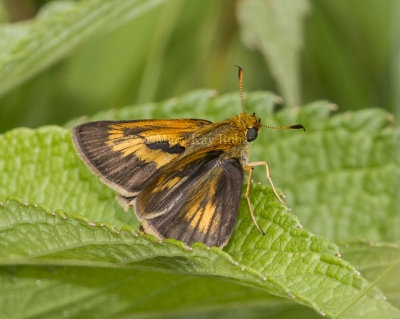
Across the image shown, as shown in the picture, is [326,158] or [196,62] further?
[196,62]

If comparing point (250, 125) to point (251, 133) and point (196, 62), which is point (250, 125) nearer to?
point (251, 133)

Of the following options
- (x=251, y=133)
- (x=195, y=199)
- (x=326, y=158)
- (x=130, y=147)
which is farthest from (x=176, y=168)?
(x=326, y=158)

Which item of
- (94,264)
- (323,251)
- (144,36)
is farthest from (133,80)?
(323,251)

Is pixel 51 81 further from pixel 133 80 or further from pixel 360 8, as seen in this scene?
pixel 360 8

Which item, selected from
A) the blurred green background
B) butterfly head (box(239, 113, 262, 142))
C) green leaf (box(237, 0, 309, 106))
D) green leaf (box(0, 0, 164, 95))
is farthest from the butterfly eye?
the blurred green background

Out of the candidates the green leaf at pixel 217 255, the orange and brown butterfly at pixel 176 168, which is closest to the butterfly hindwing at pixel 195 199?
the orange and brown butterfly at pixel 176 168

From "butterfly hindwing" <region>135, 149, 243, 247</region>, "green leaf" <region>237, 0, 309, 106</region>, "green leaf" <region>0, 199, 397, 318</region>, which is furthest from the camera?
"green leaf" <region>237, 0, 309, 106</region>

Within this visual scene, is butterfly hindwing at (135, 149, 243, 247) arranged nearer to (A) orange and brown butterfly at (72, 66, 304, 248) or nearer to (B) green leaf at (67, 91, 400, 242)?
(A) orange and brown butterfly at (72, 66, 304, 248)

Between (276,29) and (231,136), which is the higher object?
(276,29)
